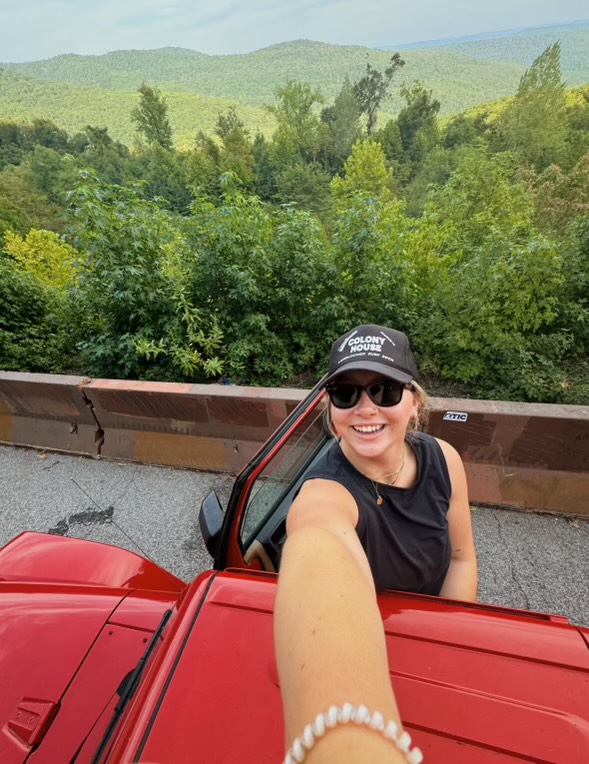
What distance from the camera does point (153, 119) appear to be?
7344 centimetres

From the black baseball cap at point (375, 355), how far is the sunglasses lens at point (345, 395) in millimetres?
44

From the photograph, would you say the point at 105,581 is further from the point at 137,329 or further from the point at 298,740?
the point at 137,329

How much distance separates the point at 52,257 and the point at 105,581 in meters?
15.7

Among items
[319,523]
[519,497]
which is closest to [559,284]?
[519,497]

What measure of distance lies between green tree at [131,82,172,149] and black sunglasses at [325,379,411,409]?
3375 inches

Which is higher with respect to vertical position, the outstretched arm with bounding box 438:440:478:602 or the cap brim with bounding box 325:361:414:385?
the cap brim with bounding box 325:361:414:385

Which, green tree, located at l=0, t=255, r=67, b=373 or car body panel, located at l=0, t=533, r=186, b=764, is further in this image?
green tree, located at l=0, t=255, r=67, b=373

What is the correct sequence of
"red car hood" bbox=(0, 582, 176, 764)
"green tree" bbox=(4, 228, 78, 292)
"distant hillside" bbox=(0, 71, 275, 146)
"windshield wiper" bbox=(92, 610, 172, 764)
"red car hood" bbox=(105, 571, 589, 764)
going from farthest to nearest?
"distant hillside" bbox=(0, 71, 275, 146)
"green tree" bbox=(4, 228, 78, 292)
"red car hood" bbox=(0, 582, 176, 764)
"windshield wiper" bbox=(92, 610, 172, 764)
"red car hood" bbox=(105, 571, 589, 764)

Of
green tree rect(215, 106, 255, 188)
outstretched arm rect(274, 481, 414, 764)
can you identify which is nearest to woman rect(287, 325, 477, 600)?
outstretched arm rect(274, 481, 414, 764)

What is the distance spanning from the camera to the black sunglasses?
137cm

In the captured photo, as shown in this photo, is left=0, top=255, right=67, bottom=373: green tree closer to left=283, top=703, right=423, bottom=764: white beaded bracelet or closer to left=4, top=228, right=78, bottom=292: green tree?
left=283, top=703, right=423, bottom=764: white beaded bracelet

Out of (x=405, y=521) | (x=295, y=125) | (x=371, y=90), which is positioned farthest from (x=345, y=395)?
(x=371, y=90)

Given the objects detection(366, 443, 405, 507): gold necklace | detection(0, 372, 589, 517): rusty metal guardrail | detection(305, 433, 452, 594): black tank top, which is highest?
detection(366, 443, 405, 507): gold necklace

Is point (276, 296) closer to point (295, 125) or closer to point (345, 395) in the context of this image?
point (345, 395)
